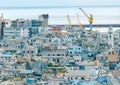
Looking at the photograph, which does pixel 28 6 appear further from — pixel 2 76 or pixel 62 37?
pixel 2 76

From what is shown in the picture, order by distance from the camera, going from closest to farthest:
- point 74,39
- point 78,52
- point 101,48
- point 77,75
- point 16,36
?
point 77,75 → point 78,52 → point 101,48 → point 74,39 → point 16,36

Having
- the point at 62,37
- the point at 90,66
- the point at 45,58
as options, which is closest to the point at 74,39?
the point at 62,37

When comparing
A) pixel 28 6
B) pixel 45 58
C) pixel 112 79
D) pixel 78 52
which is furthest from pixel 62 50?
pixel 28 6

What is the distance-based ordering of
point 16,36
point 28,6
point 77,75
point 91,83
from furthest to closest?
point 28,6
point 16,36
point 77,75
point 91,83

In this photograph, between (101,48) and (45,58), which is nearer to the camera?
(45,58)

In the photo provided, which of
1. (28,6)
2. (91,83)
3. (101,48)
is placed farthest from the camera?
(28,6)

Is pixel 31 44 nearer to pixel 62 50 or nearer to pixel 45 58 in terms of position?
pixel 62 50
